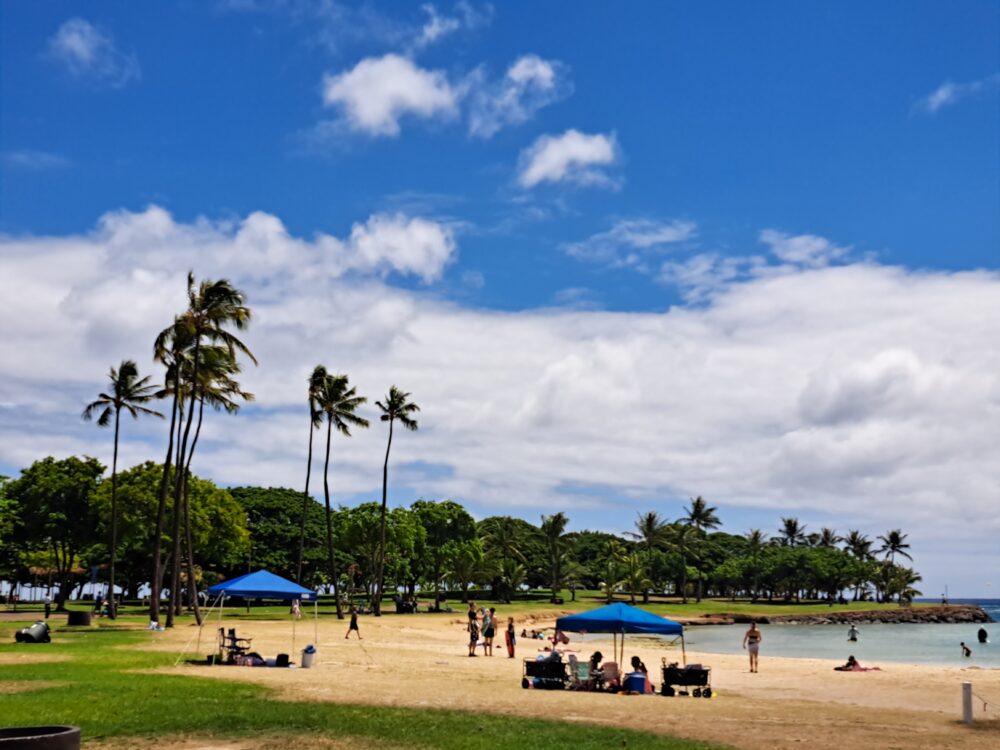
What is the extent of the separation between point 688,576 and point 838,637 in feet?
186

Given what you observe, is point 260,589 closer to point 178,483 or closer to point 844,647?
point 178,483

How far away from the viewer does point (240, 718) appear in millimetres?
16750

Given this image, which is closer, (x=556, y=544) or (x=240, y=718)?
(x=240, y=718)

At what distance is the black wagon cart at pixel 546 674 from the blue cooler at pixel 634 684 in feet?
5.24

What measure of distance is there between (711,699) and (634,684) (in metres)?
2.00

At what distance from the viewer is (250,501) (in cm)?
10600

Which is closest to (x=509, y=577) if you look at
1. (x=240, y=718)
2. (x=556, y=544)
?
(x=556, y=544)

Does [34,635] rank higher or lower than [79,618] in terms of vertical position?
higher

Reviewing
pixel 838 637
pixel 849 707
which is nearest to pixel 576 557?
pixel 838 637

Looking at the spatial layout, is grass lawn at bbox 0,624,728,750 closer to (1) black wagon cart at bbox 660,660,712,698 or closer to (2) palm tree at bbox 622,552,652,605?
(1) black wagon cart at bbox 660,660,712,698

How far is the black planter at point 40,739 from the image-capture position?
33.4ft

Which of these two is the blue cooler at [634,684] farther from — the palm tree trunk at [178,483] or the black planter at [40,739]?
the palm tree trunk at [178,483]

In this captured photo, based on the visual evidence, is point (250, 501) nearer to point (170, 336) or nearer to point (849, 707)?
point (170, 336)

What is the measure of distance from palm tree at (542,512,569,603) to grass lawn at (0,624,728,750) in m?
98.1
